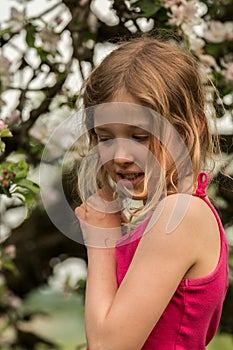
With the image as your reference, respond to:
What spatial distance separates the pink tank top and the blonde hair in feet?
0.33

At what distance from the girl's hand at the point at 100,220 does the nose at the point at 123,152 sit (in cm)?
17

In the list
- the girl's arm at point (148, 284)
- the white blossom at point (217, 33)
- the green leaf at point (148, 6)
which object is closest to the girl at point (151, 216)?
the girl's arm at point (148, 284)

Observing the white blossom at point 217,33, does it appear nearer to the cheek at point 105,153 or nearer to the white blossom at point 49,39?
the white blossom at point 49,39

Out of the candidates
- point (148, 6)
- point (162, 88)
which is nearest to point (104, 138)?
point (162, 88)

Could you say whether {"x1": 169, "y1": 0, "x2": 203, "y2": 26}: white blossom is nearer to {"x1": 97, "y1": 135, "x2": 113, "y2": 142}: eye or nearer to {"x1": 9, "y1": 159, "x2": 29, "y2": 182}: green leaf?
{"x1": 9, "y1": 159, "x2": 29, "y2": 182}: green leaf

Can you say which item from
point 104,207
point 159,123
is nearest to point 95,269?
point 104,207

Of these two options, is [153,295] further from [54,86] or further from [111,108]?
[54,86]

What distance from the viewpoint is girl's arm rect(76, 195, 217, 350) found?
1906 millimetres

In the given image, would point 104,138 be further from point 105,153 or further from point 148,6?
point 148,6

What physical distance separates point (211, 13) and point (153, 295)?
1.69 metres

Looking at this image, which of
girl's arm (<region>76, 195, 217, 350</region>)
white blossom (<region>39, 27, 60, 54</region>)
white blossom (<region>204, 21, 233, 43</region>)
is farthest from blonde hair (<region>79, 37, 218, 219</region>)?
white blossom (<region>204, 21, 233, 43</region>)

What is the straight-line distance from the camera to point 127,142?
199 centimetres

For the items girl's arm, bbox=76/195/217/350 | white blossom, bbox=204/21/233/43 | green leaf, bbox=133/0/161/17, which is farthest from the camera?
→ white blossom, bbox=204/21/233/43

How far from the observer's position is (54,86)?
131 inches
